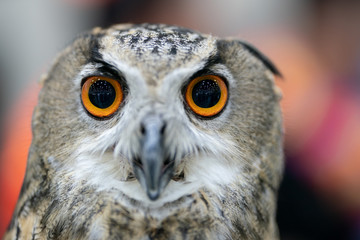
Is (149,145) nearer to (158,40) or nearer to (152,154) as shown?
(152,154)

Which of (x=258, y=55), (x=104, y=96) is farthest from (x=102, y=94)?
(x=258, y=55)

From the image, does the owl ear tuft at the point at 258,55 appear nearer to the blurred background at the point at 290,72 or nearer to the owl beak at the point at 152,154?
the blurred background at the point at 290,72

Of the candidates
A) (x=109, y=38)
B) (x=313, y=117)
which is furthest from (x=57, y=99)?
(x=313, y=117)

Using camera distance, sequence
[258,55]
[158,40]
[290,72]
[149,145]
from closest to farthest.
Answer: [149,145], [158,40], [258,55], [290,72]

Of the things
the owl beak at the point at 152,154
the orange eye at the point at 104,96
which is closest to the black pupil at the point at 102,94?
the orange eye at the point at 104,96

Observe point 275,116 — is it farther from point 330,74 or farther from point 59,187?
point 330,74

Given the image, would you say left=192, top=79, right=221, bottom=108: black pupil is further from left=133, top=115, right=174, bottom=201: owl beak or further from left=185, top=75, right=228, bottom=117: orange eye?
left=133, top=115, right=174, bottom=201: owl beak

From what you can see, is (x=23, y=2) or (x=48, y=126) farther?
(x=23, y=2)
